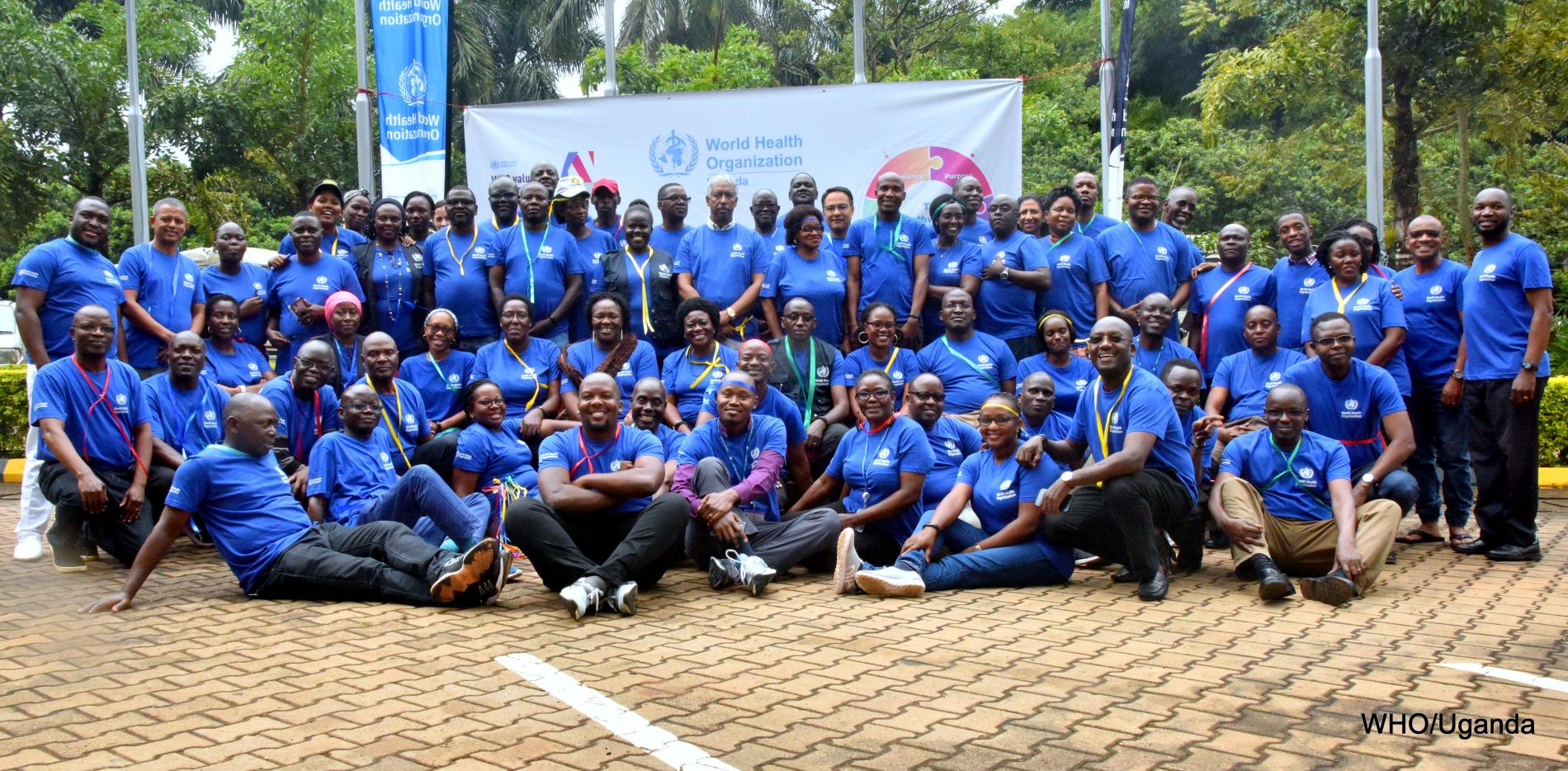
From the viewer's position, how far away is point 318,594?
684 cm

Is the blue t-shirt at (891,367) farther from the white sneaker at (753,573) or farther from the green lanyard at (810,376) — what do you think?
the white sneaker at (753,573)

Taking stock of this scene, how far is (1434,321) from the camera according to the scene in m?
8.59

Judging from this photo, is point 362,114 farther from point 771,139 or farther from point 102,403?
point 102,403

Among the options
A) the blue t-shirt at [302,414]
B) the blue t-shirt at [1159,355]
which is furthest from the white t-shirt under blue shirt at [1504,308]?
the blue t-shirt at [302,414]

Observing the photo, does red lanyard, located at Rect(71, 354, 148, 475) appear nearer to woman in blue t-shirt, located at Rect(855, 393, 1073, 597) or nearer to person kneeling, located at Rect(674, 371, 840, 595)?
person kneeling, located at Rect(674, 371, 840, 595)

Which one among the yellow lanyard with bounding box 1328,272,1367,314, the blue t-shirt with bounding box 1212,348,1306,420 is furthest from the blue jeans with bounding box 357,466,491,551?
the yellow lanyard with bounding box 1328,272,1367,314

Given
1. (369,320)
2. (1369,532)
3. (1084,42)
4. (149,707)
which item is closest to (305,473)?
(369,320)

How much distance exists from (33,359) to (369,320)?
2.21 meters

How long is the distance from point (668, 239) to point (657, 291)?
0.66 metres

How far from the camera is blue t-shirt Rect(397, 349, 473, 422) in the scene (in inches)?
355

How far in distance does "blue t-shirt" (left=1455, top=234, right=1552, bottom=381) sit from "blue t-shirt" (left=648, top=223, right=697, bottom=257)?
17.7ft

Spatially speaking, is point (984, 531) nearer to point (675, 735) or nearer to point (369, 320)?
point (675, 735)

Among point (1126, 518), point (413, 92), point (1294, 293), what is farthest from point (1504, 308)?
point (413, 92)

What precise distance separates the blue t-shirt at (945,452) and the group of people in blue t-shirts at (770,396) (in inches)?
0.9
